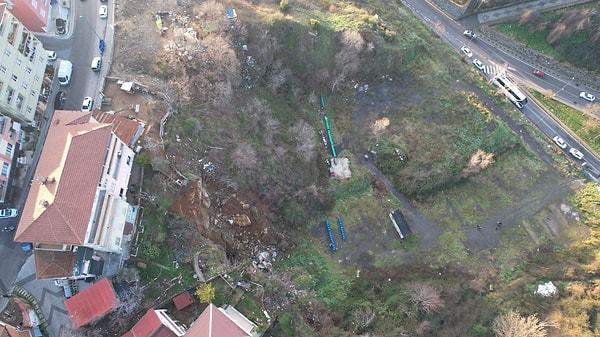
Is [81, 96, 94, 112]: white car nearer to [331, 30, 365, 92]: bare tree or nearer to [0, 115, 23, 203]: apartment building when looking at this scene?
[0, 115, 23, 203]: apartment building

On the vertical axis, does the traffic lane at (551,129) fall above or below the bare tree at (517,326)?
above

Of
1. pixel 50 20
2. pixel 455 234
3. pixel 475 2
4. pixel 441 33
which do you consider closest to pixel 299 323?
pixel 455 234

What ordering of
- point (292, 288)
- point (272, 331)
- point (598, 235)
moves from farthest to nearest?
point (598, 235)
point (292, 288)
point (272, 331)

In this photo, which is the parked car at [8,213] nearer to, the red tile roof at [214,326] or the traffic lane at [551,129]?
the red tile roof at [214,326]

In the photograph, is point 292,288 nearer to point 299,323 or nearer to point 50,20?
point 299,323

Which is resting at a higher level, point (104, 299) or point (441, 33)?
point (441, 33)

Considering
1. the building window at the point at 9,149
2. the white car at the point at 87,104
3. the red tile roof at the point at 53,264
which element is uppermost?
the white car at the point at 87,104

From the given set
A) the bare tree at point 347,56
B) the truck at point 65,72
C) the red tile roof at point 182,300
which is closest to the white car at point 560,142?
the bare tree at point 347,56
